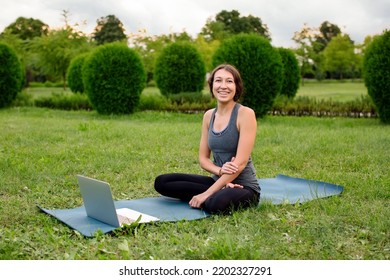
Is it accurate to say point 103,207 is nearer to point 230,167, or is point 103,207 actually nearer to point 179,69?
point 230,167

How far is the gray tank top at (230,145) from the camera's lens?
4.71m

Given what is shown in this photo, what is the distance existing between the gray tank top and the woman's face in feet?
0.56

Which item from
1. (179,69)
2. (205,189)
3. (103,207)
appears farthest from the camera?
(179,69)

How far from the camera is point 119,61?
1516 cm

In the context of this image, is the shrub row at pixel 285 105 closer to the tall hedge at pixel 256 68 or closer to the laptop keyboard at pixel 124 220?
the tall hedge at pixel 256 68

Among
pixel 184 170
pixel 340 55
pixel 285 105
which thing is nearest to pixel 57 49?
pixel 285 105

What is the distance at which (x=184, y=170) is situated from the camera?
6.65 meters

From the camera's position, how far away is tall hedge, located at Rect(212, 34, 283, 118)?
13539 millimetres

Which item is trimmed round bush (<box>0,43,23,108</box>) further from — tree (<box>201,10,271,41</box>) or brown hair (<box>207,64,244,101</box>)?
tree (<box>201,10,271,41</box>)

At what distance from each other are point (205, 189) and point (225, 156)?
38 centimetres

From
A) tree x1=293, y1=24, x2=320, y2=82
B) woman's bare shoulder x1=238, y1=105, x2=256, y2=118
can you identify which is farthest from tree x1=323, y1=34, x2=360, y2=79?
woman's bare shoulder x1=238, y1=105, x2=256, y2=118

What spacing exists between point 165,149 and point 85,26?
29.9 m

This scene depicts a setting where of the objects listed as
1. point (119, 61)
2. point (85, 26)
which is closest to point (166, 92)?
point (119, 61)

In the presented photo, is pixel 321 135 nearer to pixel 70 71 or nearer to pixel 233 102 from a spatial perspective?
pixel 233 102
